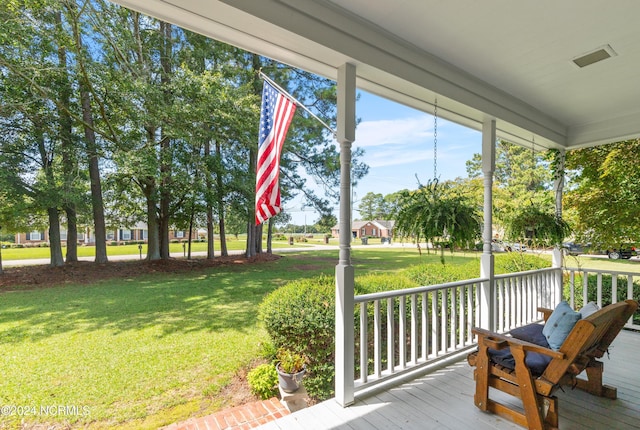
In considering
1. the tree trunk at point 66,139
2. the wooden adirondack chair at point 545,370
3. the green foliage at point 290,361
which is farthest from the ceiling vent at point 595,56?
the tree trunk at point 66,139

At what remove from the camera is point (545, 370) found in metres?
1.72

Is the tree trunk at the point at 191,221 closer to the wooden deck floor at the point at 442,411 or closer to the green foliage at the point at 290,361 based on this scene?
the green foliage at the point at 290,361

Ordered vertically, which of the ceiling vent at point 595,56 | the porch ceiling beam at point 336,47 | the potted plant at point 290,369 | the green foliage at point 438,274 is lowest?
the potted plant at point 290,369

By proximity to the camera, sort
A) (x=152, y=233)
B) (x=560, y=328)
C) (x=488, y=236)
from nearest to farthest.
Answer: (x=560, y=328), (x=488, y=236), (x=152, y=233)

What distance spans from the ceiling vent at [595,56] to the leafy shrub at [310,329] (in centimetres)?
309

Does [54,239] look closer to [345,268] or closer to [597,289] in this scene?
[345,268]

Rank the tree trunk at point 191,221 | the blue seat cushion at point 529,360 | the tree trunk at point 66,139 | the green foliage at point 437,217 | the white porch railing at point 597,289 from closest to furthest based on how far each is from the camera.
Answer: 1. the blue seat cushion at point 529,360
2. the green foliage at point 437,217
3. the white porch railing at point 597,289
4. the tree trunk at point 66,139
5. the tree trunk at point 191,221

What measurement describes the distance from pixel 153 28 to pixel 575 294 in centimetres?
1120

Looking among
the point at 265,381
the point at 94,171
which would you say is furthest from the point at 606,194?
the point at 94,171

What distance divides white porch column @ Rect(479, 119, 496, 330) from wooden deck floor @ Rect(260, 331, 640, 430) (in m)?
0.90

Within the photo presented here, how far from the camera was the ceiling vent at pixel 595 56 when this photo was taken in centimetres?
226

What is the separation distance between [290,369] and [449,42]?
3.18 metres

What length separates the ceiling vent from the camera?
Answer: 2.26 metres

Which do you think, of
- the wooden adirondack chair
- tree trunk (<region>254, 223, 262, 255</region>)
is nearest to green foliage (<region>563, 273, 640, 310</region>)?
the wooden adirondack chair
